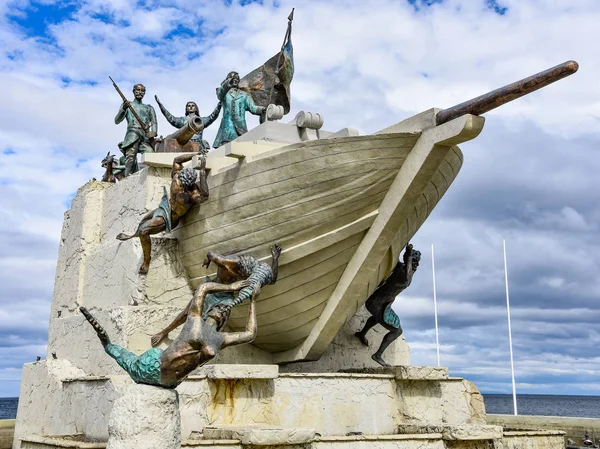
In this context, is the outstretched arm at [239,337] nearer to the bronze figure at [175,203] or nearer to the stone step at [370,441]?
the stone step at [370,441]

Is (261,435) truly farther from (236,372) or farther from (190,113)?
(190,113)

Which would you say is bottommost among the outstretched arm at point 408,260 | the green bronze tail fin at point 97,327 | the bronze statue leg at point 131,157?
the green bronze tail fin at point 97,327

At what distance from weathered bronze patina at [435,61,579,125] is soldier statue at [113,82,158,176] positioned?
5072mm

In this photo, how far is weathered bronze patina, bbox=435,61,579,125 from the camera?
6.00m

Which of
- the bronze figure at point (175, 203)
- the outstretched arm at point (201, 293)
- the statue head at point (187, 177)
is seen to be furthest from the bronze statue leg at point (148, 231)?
the outstretched arm at point (201, 293)

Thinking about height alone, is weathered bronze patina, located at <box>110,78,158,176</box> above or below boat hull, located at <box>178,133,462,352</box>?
above

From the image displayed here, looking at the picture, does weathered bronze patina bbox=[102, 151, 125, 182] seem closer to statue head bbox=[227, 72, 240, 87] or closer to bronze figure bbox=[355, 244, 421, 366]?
statue head bbox=[227, 72, 240, 87]

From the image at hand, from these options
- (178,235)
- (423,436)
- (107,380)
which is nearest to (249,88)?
(178,235)

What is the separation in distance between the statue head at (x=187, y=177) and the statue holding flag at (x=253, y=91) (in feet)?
6.36

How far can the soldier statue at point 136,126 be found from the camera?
1046 cm

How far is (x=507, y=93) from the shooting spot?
638 centimetres

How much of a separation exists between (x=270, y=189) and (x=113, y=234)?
2.87m

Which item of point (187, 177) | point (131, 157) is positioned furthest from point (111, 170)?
point (187, 177)

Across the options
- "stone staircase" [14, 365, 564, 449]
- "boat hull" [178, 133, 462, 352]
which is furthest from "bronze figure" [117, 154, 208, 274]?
"stone staircase" [14, 365, 564, 449]
